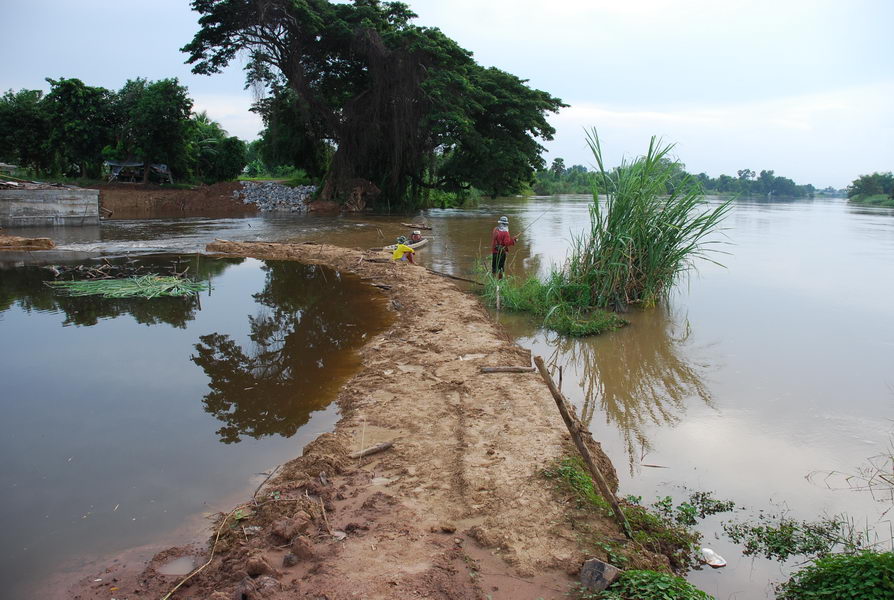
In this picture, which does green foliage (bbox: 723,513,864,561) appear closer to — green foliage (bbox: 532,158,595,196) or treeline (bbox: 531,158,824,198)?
treeline (bbox: 531,158,824,198)

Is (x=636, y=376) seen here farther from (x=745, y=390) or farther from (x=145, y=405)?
(x=145, y=405)

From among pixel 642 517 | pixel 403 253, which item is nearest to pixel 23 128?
pixel 403 253

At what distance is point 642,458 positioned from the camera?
432 cm

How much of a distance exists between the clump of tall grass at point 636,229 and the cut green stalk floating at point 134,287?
639 cm

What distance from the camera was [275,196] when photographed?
28844 mm

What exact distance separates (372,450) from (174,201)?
90.6 ft

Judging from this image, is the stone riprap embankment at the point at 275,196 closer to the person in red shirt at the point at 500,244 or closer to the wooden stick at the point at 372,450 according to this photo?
the person in red shirt at the point at 500,244

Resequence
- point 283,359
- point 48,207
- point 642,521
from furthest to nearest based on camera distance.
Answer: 1. point 48,207
2. point 283,359
3. point 642,521

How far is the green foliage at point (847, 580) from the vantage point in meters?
2.37

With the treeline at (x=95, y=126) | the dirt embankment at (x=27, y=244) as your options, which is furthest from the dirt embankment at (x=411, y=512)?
the treeline at (x=95, y=126)

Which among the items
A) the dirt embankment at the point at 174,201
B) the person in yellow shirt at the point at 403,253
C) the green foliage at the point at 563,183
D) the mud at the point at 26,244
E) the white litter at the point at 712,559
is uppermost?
the green foliage at the point at 563,183

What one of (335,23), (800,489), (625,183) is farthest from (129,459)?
(335,23)

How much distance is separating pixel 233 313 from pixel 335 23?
18.3m

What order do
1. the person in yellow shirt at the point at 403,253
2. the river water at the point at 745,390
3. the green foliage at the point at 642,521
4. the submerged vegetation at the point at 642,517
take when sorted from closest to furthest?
the submerged vegetation at the point at 642,517 < the green foliage at the point at 642,521 < the river water at the point at 745,390 < the person in yellow shirt at the point at 403,253
